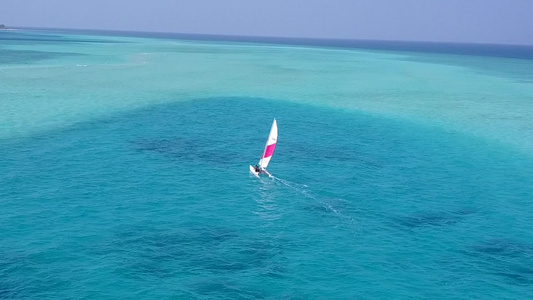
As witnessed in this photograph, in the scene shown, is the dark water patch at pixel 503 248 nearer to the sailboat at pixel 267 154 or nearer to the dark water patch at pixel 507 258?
the dark water patch at pixel 507 258

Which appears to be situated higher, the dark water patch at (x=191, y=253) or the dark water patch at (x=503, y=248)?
the dark water patch at (x=503, y=248)

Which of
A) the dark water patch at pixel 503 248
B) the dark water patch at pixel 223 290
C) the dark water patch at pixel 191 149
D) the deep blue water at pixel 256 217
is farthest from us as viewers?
the dark water patch at pixel 191 149

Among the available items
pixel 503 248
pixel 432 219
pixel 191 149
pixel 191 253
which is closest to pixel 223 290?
pixel 191 253

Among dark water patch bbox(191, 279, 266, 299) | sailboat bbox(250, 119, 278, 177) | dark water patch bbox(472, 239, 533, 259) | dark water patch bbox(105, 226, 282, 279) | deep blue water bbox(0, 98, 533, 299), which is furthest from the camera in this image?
sailboat bbox(250, 119, 278, 177)

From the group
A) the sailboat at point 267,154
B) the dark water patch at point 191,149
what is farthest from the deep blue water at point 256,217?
the sailboat at point 267,154

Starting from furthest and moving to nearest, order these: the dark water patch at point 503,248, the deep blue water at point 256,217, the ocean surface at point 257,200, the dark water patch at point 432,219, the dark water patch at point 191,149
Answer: the dark water patch at point 191,149
the dark water patch at point 432,219
the dark water patch at point 503,248
the ocean surface at point 257,200
the deep blue water at point 256,217

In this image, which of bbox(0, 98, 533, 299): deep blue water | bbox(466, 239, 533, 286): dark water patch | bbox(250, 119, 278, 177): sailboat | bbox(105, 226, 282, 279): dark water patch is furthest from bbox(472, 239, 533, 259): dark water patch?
bbox(250, 119, 278, 177): sailboat

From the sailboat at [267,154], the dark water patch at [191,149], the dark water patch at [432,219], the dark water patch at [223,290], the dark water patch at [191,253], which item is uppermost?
the sailboat at [267,154]

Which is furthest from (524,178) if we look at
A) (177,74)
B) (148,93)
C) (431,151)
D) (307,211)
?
(177,74)

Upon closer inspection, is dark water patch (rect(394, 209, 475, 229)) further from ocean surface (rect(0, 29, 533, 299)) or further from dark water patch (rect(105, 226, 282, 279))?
dark water patch (rect(105, 226, 282, 279))
